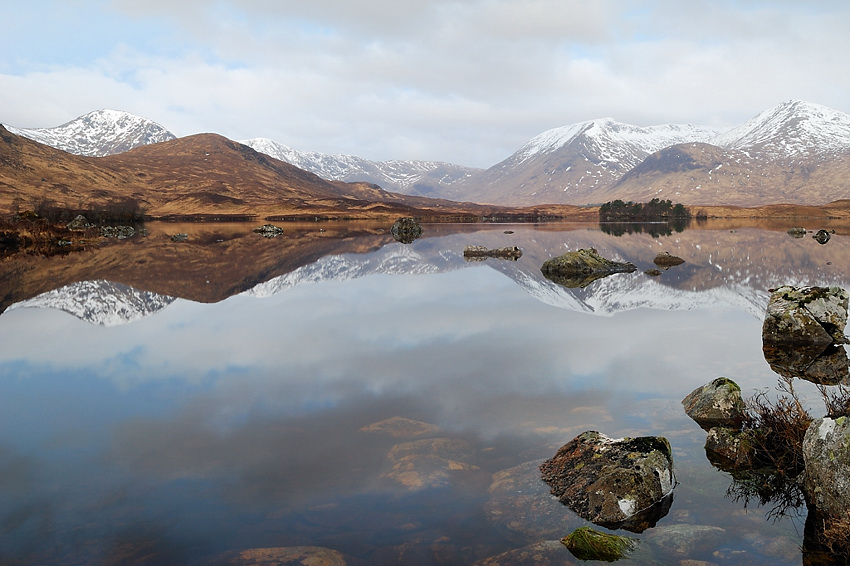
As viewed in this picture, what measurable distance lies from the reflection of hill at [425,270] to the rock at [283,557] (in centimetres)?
2331

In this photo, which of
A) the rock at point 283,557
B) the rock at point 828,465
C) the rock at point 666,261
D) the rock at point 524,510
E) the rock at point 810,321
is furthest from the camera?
the rock at point 666,261

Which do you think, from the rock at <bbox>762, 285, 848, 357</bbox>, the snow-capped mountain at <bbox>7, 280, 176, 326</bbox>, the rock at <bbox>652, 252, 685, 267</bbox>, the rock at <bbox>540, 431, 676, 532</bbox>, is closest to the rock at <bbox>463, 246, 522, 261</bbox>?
the rock at <bbox>652, 252, 685, 267</bbox>

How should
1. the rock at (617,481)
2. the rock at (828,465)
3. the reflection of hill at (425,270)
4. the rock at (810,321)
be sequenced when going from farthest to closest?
the reflection of hill at (425,270), the rock at (810,321), the rock at (617,481), the rock at (828,465)

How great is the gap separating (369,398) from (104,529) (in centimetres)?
758

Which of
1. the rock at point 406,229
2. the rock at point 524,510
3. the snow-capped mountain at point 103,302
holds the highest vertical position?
the rock at point 406,229

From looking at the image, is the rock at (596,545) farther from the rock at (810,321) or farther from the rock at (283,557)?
the rock at (810,321)

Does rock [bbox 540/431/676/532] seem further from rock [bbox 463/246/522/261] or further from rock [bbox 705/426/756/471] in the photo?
rock [bbox 463/246/522/261]

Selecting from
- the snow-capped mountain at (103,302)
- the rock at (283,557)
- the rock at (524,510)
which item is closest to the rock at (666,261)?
the snow-capped mountain at (103,302)

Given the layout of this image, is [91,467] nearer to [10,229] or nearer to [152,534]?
[152,534]

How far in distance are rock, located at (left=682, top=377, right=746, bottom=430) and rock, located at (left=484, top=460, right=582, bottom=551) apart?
18.8 ft

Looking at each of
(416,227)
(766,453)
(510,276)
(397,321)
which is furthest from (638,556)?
(416,227)

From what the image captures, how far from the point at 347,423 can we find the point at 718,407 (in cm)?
979

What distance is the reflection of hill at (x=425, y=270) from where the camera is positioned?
33.2 metres

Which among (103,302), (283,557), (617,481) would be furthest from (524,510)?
(103,302)
